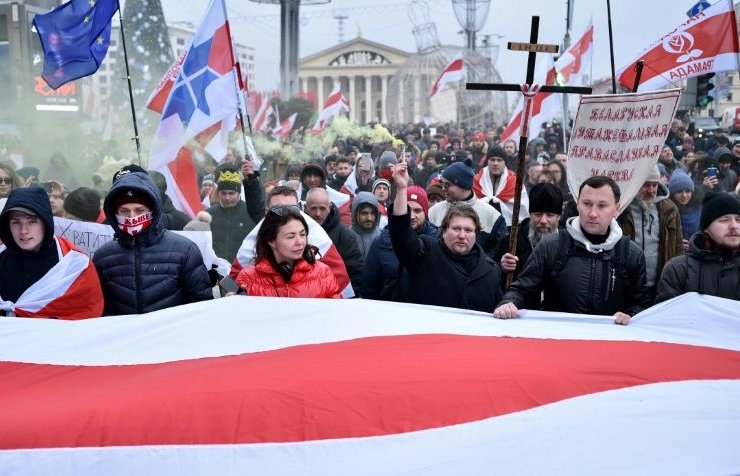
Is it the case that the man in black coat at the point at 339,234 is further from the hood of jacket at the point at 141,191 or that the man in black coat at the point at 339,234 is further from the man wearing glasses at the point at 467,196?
the hood of jacket at the point at 141,191

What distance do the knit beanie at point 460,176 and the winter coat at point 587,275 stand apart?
88.5 inches

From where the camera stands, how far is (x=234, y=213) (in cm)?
720

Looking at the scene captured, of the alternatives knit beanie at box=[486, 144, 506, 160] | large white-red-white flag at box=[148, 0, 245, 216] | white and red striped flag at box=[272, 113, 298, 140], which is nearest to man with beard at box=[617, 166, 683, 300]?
knit beanie at box=[486, 144, 506, 160]

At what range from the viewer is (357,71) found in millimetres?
107125

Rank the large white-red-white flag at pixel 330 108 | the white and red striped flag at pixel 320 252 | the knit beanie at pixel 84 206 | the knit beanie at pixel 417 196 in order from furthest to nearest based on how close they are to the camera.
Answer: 1. the large white-red-white flag at pixel 330 108
2. the knit beanie at pixel 84 206
3. the knit beanie at pixel 417 196
4. the white and red striped flag at pixel 320 252

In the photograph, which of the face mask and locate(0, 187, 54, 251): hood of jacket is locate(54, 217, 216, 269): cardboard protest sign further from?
the face mask

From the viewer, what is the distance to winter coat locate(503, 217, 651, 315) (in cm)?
414

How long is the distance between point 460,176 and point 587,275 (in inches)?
96.0

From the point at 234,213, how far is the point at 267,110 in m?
16.0

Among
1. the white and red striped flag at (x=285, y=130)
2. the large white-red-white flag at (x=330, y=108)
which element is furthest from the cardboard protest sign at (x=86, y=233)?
the white and red striped flag at (x=285, y=130)

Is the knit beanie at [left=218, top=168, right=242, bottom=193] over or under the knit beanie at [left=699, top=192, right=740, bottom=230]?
under

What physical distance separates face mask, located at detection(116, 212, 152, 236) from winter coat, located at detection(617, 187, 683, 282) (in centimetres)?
320

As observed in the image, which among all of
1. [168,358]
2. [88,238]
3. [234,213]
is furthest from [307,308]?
[234,213]

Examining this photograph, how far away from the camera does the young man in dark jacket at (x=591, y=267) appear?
4137mm
